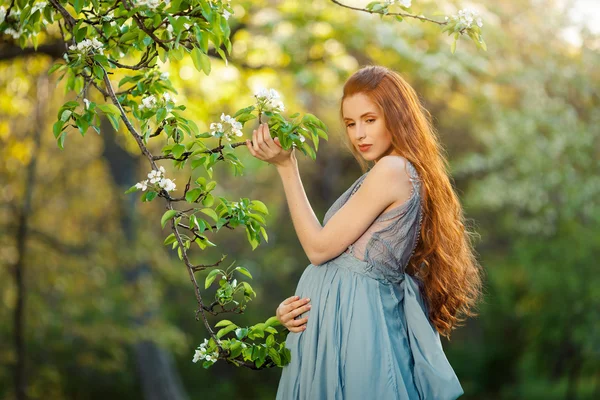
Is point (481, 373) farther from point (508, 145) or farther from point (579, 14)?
point (579, 14)

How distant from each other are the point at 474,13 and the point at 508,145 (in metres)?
6.04

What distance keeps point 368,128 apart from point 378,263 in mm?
403

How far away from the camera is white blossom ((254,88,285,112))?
184 centimetres

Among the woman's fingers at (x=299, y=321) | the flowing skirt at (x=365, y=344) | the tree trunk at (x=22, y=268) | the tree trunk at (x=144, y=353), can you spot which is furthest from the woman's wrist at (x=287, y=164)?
the tree trunk at (x=144, y=353)

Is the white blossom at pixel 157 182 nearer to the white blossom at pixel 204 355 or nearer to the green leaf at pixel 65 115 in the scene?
A: the green leaf at pixel 65 115

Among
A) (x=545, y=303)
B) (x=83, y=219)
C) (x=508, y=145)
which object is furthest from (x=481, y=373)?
(x=83, y=219)

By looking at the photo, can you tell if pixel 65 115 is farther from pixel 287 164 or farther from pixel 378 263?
pixel 378 263

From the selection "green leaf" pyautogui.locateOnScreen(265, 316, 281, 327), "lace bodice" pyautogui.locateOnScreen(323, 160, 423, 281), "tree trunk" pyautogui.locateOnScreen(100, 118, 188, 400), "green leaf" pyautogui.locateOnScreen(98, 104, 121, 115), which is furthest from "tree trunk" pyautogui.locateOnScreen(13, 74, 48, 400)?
"lace bodice" pyautogui.locateOnScreen(323, 160, 423, 281)

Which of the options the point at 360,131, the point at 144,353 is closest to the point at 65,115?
the point at 360,131

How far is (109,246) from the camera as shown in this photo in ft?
21.9

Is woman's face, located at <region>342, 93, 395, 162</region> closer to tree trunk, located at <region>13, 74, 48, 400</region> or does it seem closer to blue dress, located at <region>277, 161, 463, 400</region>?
blue dress, located at <region>277, 161, 463, 400</region>

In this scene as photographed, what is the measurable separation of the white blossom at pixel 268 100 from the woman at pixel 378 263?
0.09 m

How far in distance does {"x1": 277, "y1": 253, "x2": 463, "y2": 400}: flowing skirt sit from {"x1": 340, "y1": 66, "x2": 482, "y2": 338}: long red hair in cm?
10

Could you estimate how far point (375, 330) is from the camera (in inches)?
79.4
